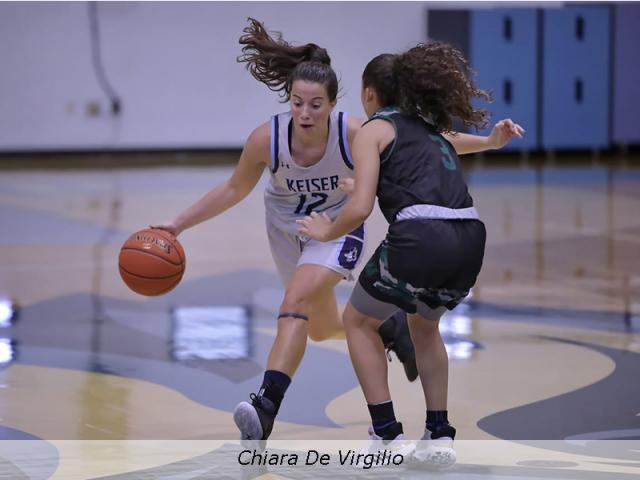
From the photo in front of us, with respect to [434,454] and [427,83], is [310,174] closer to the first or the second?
→ [427,83]

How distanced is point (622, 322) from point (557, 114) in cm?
1001

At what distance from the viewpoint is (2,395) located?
4.44 meters

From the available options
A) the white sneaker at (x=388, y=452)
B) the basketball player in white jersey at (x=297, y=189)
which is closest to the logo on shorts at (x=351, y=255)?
the basketball player in white jersey at (x=297, y=189)

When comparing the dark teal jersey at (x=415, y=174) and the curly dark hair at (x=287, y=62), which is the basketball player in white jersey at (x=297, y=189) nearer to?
the curly dark hair at (x=287, y=62)

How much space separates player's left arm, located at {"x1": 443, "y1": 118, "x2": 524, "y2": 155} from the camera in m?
3.95

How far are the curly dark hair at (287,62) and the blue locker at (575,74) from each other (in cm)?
1157

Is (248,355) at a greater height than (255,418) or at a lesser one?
lesser

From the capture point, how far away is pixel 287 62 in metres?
4.19

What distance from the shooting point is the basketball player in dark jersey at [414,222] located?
352 cm

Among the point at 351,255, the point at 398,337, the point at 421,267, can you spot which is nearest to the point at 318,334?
the point at 398,337

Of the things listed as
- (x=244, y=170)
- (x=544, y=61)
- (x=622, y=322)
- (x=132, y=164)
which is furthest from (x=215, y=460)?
(x=544, y=61)

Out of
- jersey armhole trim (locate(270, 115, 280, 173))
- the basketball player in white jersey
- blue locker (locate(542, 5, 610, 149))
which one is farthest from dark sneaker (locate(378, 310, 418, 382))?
blue locker (locate(542, 5, 610, 149))

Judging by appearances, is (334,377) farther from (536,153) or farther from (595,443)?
Answer: (536,153)

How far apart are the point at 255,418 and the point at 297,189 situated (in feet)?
3.10
